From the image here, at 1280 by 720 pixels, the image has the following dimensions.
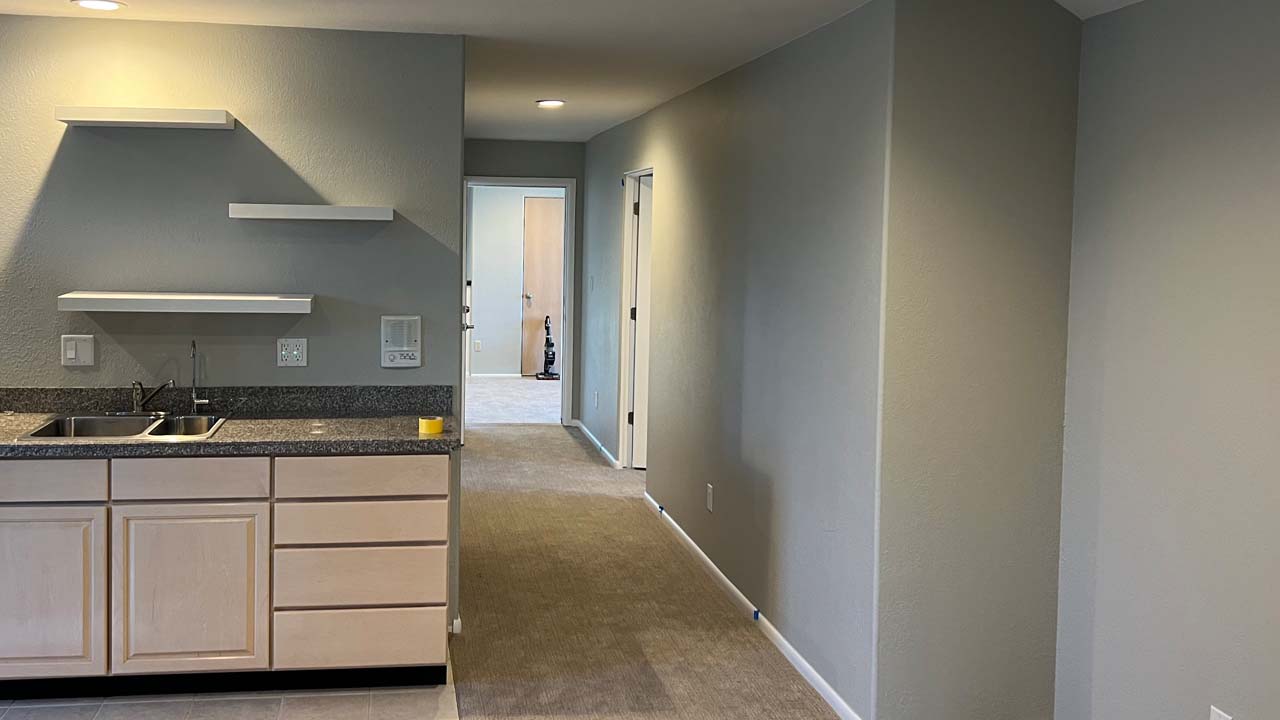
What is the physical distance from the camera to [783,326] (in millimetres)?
4168

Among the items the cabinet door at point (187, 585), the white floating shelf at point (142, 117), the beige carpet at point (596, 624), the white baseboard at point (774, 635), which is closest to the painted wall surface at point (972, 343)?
the white baseboard at point (774, 635)

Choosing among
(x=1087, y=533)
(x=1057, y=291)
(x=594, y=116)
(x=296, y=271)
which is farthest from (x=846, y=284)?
(x=594, y=116)

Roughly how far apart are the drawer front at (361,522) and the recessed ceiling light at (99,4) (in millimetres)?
1600

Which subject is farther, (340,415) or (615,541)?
(615,541)

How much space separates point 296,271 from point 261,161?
0.39 meters

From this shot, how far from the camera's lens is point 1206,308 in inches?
114

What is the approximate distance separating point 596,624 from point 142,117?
7.82ft

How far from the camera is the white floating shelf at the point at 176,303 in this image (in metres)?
3.67

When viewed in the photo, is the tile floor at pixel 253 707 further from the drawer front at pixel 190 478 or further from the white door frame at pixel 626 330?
the white door frame at pixel 626 330

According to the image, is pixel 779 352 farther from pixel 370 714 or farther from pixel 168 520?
pixel 168 520

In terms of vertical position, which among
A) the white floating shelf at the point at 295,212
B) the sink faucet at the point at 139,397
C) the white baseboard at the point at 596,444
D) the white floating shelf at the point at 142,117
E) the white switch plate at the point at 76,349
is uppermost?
the white floating shelf at the point at 142,117

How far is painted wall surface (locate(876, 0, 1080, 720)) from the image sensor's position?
3.29 m

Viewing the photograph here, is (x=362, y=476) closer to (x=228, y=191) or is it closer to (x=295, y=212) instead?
(x=295, y=212)

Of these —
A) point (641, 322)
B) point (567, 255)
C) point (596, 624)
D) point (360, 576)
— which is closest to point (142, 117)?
→ point (360, 576)
